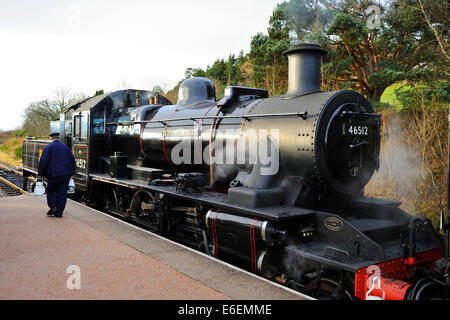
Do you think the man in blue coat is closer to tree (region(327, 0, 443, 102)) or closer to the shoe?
the shoe

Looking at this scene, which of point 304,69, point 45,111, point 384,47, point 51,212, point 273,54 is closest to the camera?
point 304,69

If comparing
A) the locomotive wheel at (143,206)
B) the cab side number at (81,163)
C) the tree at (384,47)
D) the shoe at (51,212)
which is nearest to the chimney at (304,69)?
the locomotive wheel at (143,206)

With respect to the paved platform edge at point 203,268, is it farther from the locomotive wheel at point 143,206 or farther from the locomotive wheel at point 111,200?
the locomotive wheel at point 111,200

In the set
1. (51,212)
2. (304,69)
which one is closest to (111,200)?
(51,212)

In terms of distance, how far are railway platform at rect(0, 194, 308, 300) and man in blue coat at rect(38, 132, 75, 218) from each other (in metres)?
0.86

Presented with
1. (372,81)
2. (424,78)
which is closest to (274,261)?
(424,78)

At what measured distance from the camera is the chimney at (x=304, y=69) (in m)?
5.12

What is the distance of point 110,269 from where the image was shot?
431 centimetres

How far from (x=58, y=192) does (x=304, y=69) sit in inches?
209

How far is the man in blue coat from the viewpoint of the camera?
23.9ft

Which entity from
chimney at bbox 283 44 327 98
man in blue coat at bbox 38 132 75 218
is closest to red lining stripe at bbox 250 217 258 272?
chimney at bbox 283 44 327 98

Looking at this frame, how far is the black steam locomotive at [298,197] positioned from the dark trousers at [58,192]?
5.44 ft

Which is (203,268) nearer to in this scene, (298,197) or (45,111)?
(298,197)

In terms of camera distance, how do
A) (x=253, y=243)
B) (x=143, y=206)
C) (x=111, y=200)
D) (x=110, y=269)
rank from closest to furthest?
(x=110, y=269) < (x=253, y=243) < (x=143, y=206) < (x=111, y=200)
